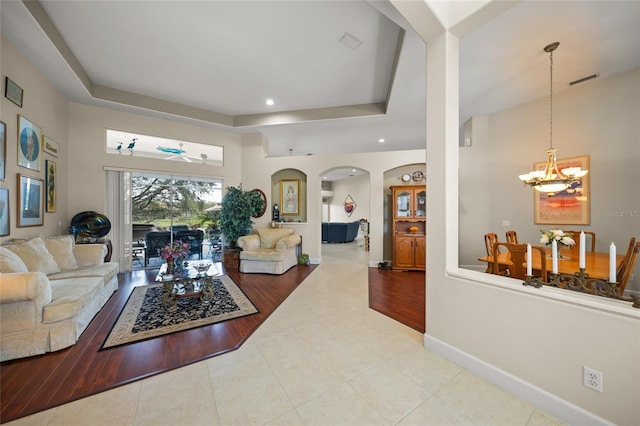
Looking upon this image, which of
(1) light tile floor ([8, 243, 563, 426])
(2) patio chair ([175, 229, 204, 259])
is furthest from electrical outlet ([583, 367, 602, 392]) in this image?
(2) patio chair ([175, 229, 204, 259])

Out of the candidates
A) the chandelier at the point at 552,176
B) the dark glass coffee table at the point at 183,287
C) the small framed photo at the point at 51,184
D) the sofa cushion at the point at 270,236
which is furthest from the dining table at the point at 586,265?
the small framed photo at the point at 51,184

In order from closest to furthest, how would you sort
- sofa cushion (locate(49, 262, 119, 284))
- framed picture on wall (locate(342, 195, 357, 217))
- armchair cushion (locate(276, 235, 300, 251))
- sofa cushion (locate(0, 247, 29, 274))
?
sofa cushion (locate(0, 247, 29, 274)), sofa cushion (locate(49, 262, 119, 284)), armchair cushion (locate(276, 235, 300, 251)), framed picture on wall (locate(342, 195, 357, 217))

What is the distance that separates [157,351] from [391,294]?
3120mm

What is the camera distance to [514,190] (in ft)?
15.4

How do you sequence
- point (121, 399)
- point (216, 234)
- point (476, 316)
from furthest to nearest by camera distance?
point (216, 234) → point (476, 316) → point (121, 399)

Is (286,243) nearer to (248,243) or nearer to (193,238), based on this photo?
(248,243)

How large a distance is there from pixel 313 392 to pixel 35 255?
3718 mm

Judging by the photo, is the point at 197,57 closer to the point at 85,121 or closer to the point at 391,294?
the point at 85,121

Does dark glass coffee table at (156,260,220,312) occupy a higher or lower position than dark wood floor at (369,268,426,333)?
higher

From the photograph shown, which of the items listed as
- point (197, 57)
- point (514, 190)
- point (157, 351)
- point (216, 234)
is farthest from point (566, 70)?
point (216, 234)

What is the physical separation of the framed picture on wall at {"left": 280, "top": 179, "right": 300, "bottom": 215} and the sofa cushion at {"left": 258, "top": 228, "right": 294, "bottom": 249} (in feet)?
2.68

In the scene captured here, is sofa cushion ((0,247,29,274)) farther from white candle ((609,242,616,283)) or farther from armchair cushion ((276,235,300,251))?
white candle ((609,242,616,283))

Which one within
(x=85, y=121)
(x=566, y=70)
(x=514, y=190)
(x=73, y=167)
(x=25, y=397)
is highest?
(x=566, y=70)

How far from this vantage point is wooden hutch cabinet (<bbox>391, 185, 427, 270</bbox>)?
5.22 metres
